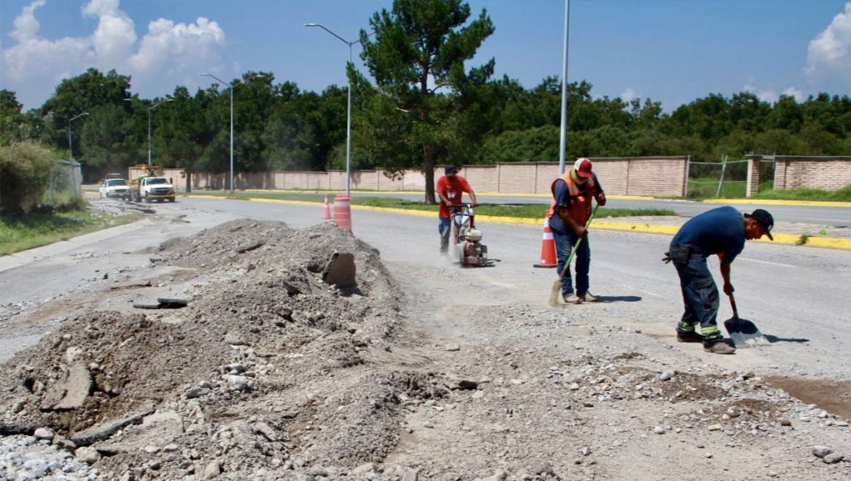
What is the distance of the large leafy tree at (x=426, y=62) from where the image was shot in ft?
98.3

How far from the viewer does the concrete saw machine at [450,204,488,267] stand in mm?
12180

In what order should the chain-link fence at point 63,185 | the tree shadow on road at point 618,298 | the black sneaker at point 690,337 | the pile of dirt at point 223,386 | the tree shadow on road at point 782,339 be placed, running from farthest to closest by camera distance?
1. the chain-link fence at point 63,185
2. the tree shadow on road at point 618,298
3. the tree shadow on road at point 782,339
4. the black sneaker at point 690,337
5. the pile of dirt at point 223,386

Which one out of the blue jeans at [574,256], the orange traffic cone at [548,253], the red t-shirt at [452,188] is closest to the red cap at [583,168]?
the blue jeans at [574,256]

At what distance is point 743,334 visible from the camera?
22.1 feet

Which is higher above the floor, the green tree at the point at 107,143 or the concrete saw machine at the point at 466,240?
the green tree at the point at 107,143

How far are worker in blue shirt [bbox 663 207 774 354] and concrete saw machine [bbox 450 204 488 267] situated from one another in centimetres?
558

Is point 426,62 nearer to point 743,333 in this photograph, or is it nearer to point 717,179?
point 717,179

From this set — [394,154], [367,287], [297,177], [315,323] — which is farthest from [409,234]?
[297,177]

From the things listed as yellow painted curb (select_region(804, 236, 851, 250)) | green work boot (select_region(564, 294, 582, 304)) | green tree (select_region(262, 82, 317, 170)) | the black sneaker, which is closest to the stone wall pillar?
yellow painted curb (select_region(804, 236, 851, 250))

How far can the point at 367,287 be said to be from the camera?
9.83m

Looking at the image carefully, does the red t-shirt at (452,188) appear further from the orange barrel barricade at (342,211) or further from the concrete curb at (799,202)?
the concrete curb at (799,202)

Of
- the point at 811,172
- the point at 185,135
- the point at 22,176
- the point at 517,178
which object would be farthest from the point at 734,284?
the point at 185,135

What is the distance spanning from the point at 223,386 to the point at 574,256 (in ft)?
15.0

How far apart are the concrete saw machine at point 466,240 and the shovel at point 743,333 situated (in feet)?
18.8
